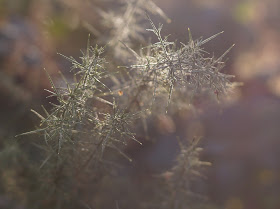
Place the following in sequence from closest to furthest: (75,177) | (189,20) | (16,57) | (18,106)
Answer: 1. (75,177)
2. (18,106)
3. (16,57)
4. (189,20)

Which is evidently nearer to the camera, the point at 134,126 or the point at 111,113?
the point at 111,113

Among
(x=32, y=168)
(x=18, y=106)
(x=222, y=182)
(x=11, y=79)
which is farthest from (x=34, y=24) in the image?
(x=222, y=182)

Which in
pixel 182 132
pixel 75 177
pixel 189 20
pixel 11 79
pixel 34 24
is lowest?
pixel 75 177

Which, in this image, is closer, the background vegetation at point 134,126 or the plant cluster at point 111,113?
the plant cluster at point 111,113

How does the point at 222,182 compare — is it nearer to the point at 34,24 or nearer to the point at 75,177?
the point at 75,177

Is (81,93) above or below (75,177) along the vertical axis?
above

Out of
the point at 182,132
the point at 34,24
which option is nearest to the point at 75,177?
the point at 182,132

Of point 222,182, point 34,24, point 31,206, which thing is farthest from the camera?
point 34,24

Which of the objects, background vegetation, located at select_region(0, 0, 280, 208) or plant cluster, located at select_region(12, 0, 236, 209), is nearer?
plant cluster, located at select_region(12, 0, 236, 209)

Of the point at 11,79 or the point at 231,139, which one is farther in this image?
the point at 231,139

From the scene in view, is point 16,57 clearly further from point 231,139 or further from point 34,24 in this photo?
point 231,139
